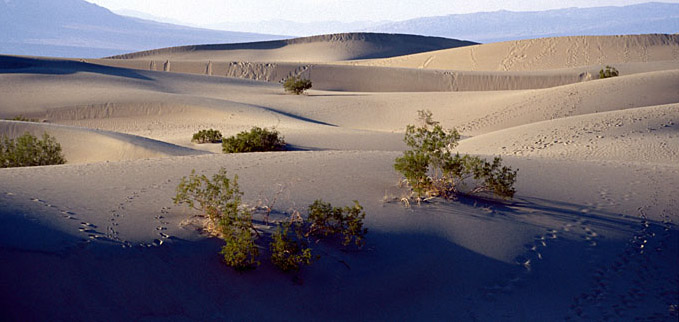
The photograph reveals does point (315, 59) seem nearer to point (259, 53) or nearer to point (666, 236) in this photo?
point (259, 53)

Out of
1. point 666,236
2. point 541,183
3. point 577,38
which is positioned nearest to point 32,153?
point 541,183

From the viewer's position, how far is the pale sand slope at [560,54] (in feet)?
186

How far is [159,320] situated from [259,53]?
79.0 metres

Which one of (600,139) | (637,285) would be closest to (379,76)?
(600,139)

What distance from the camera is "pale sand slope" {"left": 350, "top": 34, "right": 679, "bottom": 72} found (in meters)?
56.7

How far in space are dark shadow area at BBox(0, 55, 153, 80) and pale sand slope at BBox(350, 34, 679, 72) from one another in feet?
113

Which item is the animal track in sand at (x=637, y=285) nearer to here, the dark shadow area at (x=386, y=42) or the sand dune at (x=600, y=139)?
the sand dune at (x=600, y=139)

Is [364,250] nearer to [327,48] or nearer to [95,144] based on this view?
[95,144]

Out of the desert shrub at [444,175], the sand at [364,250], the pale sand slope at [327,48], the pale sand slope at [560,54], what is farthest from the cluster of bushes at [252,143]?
the pale sand slope at [327,48]

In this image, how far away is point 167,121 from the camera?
22953 millimetres

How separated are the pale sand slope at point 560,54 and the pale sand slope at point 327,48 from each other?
24.6 m

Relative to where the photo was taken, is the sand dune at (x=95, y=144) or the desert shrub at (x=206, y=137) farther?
the desert shrub at (x=206, y=137)

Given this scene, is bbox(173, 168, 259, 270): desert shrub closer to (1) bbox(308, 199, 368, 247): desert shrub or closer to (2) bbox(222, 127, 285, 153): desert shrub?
(1) bbox(308, 199, 368, 247): desert shrub

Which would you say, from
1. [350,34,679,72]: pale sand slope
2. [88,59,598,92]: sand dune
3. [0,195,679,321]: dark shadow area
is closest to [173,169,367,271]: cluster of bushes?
[0,195,679,321]: dark shadow area
